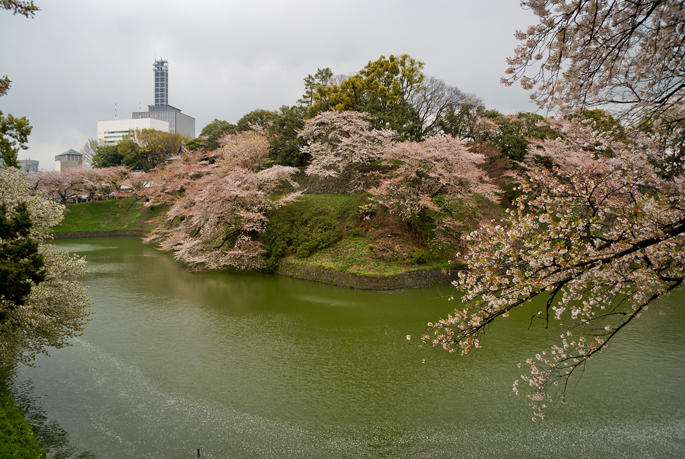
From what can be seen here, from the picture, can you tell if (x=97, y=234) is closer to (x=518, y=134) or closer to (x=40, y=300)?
(x=40, y=300)

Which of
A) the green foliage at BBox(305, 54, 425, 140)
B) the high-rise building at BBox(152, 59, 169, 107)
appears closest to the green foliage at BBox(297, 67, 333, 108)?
the green foliage at BBox(305, 54, 425, 140)

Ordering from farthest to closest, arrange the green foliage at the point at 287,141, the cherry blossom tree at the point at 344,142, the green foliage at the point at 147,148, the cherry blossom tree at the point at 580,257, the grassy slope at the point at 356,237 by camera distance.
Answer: the green foliage at the point at 147,148, the green foliage at the point at 287,141, the cherry blossom tree at the point at 344,142, the grassy slope at the point at 356,237, the cherry blossom tree at the point at 580,257

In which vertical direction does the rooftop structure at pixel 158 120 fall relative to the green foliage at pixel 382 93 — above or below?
above

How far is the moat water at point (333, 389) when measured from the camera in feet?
16.4

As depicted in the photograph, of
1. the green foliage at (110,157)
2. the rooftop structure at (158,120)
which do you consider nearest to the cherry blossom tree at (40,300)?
the green foliage at (110,157)

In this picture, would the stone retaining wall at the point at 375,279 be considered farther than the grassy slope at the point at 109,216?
No

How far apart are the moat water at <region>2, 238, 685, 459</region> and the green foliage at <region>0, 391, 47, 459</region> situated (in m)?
0.49

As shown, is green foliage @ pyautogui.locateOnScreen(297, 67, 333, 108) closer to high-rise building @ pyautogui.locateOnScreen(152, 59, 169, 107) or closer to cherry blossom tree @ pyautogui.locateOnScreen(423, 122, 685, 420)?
cherry blossom tree @ pyautogui.locateOnScreen(423, 122, 685, 420)

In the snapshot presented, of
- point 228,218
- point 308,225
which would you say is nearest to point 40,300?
point 228,218

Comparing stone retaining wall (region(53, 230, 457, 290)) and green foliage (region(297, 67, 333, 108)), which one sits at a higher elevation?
green foliage (region(297, 67, 333, 108))

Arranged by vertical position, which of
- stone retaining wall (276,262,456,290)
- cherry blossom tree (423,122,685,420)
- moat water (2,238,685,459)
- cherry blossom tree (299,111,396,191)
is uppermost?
cherry blossom tree (299,111,396,191)

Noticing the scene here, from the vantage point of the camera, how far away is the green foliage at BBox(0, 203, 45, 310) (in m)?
3.96

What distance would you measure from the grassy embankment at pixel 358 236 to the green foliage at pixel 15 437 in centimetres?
957

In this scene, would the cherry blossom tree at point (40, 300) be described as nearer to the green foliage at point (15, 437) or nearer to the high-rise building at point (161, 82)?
the green foliage at point (15, 437)
